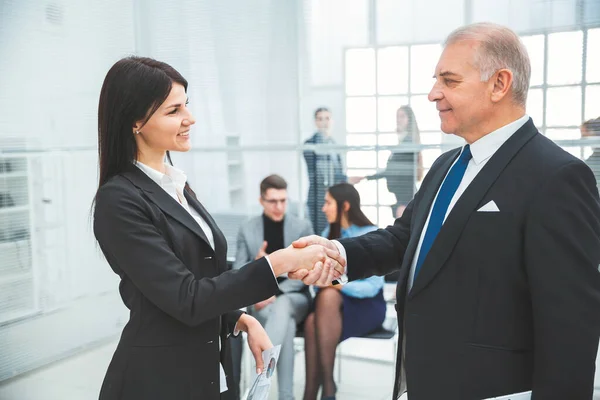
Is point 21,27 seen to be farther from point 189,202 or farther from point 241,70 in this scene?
point 189,202

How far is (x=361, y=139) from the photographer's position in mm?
3361

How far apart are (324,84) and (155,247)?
2.02 m

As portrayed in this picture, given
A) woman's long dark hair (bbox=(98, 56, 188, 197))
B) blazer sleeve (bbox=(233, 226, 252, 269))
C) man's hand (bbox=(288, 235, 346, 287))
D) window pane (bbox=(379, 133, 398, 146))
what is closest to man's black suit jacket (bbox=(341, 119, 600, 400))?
man's hand (bbox=(288, 235, 346, 287))

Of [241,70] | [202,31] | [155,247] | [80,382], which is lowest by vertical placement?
[80,382]

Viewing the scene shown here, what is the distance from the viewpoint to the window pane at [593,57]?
9.34 ft

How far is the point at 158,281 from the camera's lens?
5.32 ft

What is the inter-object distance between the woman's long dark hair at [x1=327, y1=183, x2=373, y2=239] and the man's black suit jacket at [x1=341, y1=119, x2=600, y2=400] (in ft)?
5.51

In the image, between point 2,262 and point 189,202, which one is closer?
point 189,202

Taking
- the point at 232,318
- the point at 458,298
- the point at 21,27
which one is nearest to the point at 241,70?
the point at 21,27

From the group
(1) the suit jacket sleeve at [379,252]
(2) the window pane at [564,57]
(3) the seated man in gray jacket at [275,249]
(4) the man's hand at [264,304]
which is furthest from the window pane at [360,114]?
Answer: (1) the suit jacket sleeve at [379,252]

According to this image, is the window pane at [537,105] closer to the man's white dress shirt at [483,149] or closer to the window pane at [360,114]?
the window pane at [360,114]

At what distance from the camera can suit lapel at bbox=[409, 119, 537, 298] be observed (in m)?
1.50

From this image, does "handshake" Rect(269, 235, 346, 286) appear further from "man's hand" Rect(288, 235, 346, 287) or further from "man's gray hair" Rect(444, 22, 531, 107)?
"man's gray hair" Rect(444, 22, 531, 107)

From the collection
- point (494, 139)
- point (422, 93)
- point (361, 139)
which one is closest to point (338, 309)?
point (361, 139)
